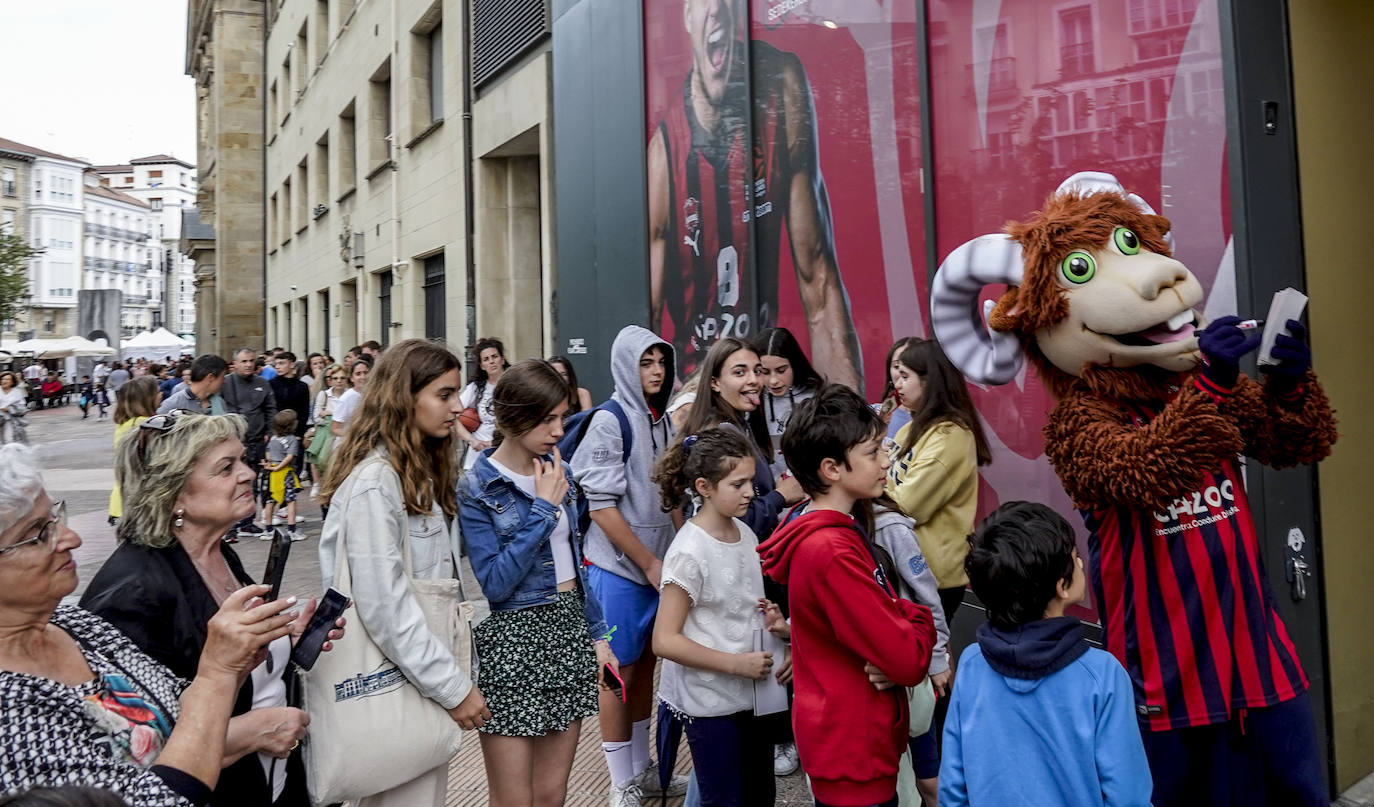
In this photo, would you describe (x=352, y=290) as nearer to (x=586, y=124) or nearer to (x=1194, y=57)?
(x=586, y=124)

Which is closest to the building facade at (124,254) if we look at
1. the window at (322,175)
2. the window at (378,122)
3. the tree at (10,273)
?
the tree at (10,273)

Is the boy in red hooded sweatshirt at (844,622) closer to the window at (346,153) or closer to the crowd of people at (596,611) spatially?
the crowd of people at (596,611)

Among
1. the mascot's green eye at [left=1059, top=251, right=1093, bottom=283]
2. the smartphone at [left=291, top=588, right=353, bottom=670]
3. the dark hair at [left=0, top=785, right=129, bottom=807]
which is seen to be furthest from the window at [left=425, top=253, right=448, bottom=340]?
the dark hair at [left=0, top=785, right=129, bottom=807]

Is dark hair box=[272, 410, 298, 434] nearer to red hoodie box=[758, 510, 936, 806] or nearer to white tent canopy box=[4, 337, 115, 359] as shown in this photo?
red hoodie box=[758, 510, 936, 806]

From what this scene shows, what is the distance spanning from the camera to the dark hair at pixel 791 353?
5.28m

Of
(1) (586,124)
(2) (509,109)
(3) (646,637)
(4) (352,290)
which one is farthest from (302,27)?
(3) (646,637)

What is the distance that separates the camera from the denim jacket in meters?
3.07

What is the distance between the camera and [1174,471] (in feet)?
8.33

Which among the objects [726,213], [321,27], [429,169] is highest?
[321,27]

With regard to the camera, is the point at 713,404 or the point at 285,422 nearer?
the point at 713,404

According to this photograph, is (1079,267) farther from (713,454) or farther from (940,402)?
(713,454)

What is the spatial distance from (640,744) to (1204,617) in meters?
2.38

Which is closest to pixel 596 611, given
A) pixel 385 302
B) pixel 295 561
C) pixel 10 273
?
pixel 295 561

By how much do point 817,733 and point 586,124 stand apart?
7.45m
